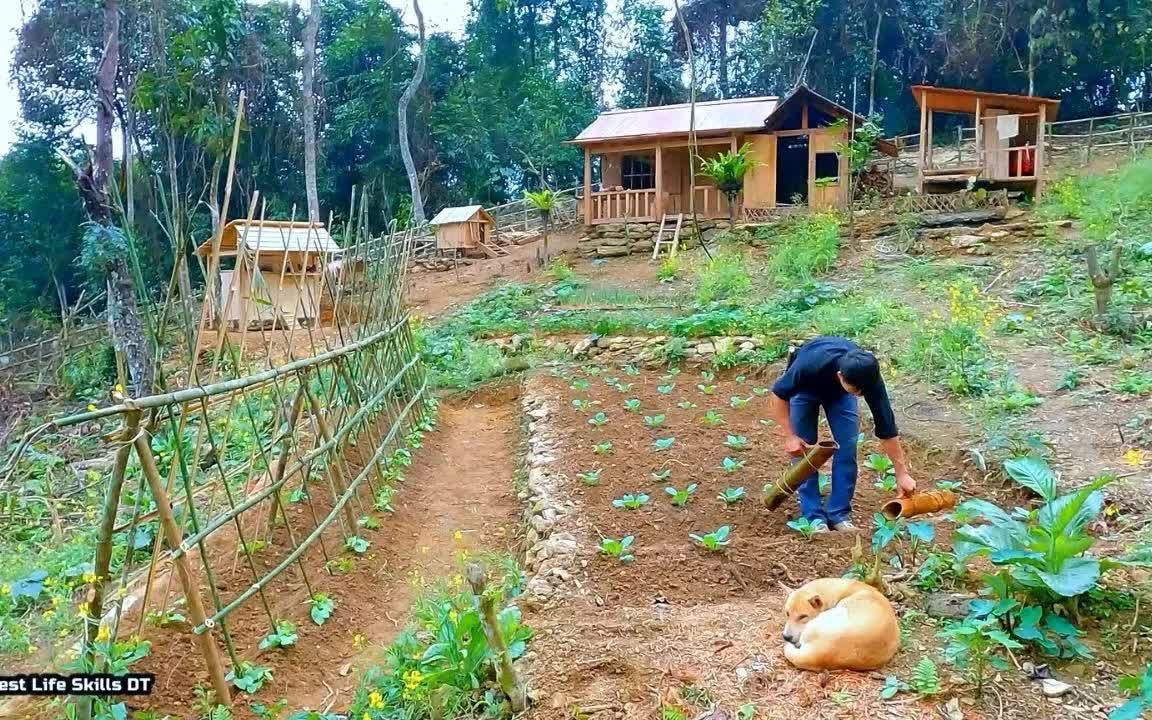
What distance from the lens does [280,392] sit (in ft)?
15.3

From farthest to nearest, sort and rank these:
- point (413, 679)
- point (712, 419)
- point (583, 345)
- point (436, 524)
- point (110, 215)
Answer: point (110, 215) < point (583, 345) < point (712, 419) < point (436, 524) < point (413, 679)

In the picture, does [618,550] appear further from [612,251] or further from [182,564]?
[612,251]

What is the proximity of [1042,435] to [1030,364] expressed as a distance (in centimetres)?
197

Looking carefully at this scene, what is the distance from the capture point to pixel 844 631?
258cm

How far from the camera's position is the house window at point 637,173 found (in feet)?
63.6

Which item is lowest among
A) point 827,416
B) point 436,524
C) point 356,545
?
point 436,524

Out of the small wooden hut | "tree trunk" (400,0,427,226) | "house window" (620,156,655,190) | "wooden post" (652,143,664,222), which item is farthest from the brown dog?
"tree trunk" (400,0,427,226)

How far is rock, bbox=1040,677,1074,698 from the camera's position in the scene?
240 centimetres

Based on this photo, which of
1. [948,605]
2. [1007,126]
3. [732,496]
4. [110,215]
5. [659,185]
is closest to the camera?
[948,605]

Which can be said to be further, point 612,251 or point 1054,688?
point 612,251

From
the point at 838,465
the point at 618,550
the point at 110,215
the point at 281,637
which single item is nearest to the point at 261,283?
the point at 281,637

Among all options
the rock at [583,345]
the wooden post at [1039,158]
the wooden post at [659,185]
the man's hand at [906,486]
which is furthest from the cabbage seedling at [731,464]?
the wooden post at [659,185]

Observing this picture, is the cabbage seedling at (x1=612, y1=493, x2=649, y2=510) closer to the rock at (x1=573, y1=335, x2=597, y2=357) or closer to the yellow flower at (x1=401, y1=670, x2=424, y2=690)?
the yellow flower at (x1=401, y1=670, x2=424, y2=690)

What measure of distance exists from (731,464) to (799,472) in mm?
1135
